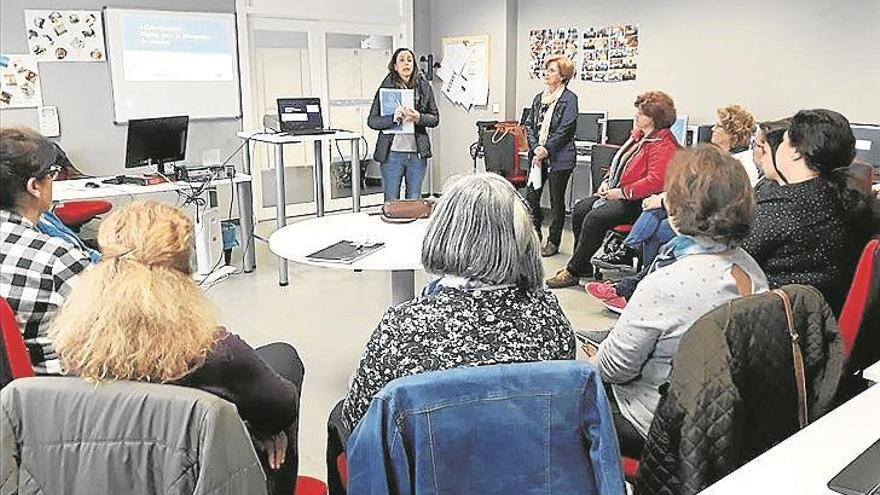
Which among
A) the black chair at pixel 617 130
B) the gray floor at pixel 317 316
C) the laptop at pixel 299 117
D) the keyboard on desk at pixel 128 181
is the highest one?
the laptop at pixel 299 117

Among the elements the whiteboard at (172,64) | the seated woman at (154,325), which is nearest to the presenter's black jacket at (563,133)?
the whiteboard at (172,64)

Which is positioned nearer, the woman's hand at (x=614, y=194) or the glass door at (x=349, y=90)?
the woman's hand at (x=614, y=194)

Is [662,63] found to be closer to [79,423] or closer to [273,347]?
[273,347]

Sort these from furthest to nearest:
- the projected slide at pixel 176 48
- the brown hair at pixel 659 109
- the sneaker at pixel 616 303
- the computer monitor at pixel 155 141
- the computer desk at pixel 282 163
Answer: the projected slide at pixel 176 48, the computer desk at pixel 282 163, the computer monitor at pixel 155 141, the brown hair at pixel 659 109, the sneaker at pixel 616 303

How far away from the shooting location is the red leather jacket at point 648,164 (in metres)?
4.50

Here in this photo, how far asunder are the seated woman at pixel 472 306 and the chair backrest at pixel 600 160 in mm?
3951

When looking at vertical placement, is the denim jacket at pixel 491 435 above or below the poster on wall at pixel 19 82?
below

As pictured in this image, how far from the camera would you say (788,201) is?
7.92 ft

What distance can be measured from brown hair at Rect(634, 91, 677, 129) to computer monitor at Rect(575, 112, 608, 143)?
2189mm

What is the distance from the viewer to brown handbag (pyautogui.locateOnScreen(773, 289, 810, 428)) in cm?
153

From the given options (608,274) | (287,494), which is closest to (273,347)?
(287,494)

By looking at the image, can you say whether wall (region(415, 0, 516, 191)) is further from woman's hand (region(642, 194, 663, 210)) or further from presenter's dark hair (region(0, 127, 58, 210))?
presenter's dark hair (region(0, 127, 58, 210))

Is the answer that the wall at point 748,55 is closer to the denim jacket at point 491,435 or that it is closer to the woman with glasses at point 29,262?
the denim jacket at point 491,435

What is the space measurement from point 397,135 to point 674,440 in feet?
14.2
